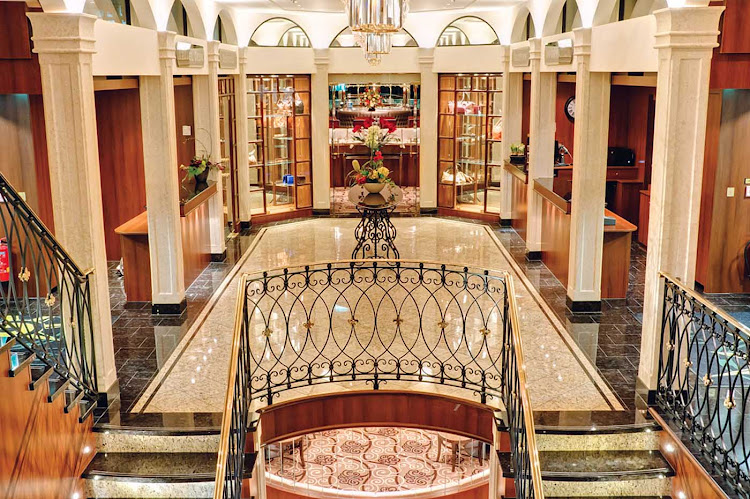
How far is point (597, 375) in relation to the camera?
22.6ft

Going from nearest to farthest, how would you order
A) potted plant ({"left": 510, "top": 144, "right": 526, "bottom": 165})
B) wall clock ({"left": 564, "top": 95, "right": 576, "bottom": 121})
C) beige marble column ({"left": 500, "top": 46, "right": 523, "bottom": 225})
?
potted plant ({"left": 510, "top": 144, "right": 526, "bottom": 165}) < beige marble column ({"left": 500, "top": 46, "right": 523, "bottom": 225}) < wall clock ({"left": 564, "top": 95, "right": 576, "bottom": 121})

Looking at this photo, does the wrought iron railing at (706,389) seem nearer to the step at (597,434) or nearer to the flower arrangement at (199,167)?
the step at (597,434)

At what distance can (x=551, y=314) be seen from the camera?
28.5ft

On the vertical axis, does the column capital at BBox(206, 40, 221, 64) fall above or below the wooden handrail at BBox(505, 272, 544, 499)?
above

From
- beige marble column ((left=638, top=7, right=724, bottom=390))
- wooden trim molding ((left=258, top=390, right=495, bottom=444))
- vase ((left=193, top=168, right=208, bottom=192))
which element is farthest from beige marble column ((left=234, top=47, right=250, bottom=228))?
beige marble column ((left=638, top=7, right=724, bottom=390))

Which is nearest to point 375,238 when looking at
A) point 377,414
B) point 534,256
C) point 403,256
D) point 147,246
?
point 403,256

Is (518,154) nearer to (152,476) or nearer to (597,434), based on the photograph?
(597,434)

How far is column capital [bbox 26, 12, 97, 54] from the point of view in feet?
18.7

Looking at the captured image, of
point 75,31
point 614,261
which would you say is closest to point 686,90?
point 614,261

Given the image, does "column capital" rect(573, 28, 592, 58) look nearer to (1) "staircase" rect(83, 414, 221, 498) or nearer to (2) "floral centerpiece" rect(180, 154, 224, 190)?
(2) "floral centerpiece" rect(180, 154, 224, 190)

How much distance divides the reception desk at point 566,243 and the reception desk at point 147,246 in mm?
4521

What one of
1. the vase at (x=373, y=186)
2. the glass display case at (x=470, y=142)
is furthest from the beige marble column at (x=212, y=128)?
the glass display case at (x=470, y=142)

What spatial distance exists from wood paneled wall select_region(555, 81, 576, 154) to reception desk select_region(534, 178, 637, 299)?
12.9 ft

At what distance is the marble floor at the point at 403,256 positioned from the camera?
6.45 meters
